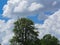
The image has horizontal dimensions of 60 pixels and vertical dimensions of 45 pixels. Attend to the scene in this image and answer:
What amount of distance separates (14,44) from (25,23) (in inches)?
376

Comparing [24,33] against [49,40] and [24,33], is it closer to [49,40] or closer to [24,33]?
[24,33]

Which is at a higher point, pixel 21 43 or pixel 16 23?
pixel 16 23

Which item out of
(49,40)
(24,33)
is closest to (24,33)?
(24,33)

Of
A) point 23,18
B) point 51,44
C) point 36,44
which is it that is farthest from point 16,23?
point 51,44

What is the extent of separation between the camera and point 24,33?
115375 mm

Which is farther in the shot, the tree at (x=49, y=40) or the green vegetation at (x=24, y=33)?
the tree at (x=49, y=40)

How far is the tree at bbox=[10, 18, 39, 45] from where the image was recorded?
116m

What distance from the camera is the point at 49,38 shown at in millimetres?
135375

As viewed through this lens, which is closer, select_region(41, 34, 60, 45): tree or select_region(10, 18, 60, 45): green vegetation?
select_region(10, 18, 60, 45): green vegetation

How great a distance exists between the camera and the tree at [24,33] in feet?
380

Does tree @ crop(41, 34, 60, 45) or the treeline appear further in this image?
tree @ crop(41, 34, 60, 45)

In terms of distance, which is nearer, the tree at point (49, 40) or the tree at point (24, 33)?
the tree at point (24, 33)

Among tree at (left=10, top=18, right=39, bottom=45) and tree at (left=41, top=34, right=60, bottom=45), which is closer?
tree at (left=10, top=18, right=39, bottom=45)

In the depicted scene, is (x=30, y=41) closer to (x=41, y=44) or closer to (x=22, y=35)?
(x=22, y=35)
